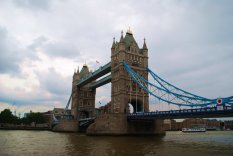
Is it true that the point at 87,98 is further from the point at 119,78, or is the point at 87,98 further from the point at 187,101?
the point at 187,101

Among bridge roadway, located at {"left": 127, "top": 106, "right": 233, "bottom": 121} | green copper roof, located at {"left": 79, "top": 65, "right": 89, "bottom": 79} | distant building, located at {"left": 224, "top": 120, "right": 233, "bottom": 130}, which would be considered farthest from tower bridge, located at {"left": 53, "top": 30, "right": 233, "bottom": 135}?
distant building, located at {"left": 224, "top": 120, "right": 233, "bottom": 130}

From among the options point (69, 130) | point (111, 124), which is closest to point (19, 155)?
point (111, 124)

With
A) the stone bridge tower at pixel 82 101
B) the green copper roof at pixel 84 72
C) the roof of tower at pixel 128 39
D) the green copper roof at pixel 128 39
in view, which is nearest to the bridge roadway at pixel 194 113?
the green copper roof at pixel 128 39

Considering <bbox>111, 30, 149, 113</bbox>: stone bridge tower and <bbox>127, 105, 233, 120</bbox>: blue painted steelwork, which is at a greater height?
<bbox>111, 30, 149, 113</bbox>: stone bridge tower

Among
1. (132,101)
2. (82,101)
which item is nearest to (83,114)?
(82,101)

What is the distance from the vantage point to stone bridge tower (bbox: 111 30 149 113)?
188 ft

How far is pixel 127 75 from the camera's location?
58844 mm

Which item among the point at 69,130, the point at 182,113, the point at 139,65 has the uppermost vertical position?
the point at 139,65

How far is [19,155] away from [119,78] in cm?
3889

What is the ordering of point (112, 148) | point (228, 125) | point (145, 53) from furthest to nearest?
point (228, 125) < point (145, 53) < point (112, 148)

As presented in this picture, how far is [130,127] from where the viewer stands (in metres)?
51.9

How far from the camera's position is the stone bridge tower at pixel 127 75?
5725cm

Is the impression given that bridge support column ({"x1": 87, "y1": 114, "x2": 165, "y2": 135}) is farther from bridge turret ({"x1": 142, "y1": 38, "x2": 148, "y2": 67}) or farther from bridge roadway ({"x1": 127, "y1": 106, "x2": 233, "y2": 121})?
bridge turret ({"x1": 142, "y1": 38, "x2": 148, "y2": 67})

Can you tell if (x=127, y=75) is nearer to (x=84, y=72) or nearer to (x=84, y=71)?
(x=84, y=72)
